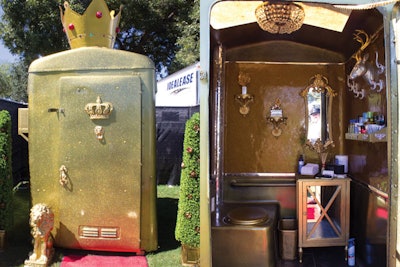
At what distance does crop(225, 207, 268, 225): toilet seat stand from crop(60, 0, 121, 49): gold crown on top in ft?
8.69

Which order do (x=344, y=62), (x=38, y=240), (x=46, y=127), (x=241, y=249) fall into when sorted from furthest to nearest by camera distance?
(x=344, y=62) < (x=46, y=127) < (x=38, y=240) < (x=241, y=249)

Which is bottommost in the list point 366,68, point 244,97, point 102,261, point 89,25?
point 102,261

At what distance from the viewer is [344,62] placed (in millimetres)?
4523

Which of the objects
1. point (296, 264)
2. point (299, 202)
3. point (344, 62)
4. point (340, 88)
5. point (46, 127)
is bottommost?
point (296, 264)

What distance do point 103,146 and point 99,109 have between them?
44 cm

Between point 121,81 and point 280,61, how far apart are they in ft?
6.84

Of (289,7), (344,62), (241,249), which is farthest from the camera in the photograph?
(344,62)

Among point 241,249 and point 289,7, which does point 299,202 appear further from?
point 289,7

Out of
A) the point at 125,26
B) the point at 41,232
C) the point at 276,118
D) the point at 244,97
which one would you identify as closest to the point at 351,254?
the point at 276,118

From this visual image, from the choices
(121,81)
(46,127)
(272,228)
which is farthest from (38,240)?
(272,228)

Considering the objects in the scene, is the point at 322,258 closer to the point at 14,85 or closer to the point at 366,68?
the point at 366,68

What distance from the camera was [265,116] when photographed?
4.68m

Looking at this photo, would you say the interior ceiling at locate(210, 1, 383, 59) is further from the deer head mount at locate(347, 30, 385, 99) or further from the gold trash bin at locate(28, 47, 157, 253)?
the gold trash bin at locate(28, 47, 157, 253)

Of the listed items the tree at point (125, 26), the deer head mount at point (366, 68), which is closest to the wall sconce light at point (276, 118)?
the deer head mount at point (366, 68)
